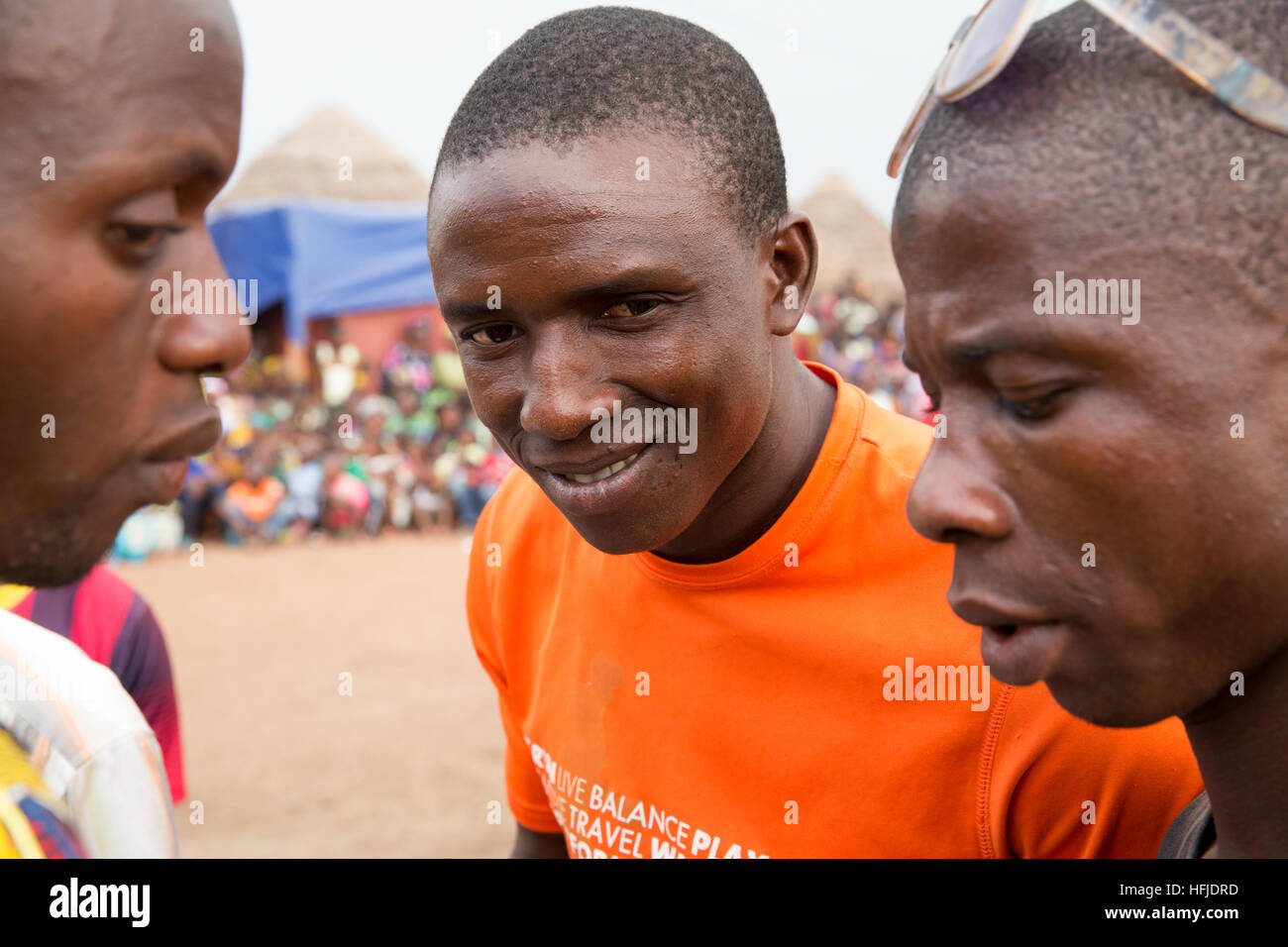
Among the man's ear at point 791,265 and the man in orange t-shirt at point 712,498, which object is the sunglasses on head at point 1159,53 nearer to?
the man in orange t-shirt at point 712,498

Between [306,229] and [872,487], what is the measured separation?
1935 cm

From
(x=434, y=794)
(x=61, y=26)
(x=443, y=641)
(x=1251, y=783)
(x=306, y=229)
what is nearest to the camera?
(x=61, y=26)

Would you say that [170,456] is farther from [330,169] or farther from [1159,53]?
[330,169]

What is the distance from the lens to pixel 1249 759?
5.03 feet

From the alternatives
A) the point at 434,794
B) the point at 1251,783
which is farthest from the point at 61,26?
the point at 434,794

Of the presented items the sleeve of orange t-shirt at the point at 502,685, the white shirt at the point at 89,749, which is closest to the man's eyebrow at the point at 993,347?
the white shirt at the point at 89,749

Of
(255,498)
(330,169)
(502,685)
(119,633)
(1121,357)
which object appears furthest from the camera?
(330,169)

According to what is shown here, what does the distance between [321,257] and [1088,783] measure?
20.0 m

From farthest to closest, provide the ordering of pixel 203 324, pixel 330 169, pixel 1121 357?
pixel 330 169, pixel 203 324, pixel 1121 357

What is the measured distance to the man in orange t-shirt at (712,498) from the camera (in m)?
2.02

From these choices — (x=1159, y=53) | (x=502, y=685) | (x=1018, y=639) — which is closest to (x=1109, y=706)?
(x=1018, y=639)

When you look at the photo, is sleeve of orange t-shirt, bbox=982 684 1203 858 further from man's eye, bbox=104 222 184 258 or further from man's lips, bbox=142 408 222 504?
man's eye, bbox=104 222 184 258

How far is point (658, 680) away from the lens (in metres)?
2.37
